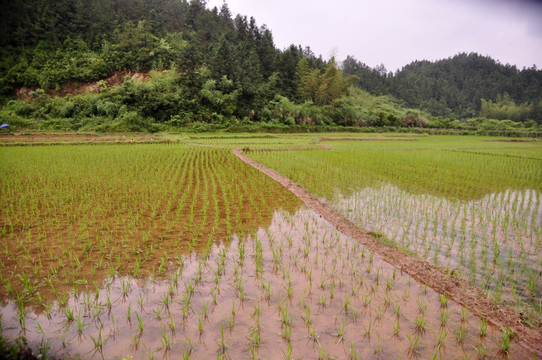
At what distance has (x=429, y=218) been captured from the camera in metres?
5.43

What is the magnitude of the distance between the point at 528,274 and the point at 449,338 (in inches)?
74.2

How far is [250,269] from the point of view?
360 cm

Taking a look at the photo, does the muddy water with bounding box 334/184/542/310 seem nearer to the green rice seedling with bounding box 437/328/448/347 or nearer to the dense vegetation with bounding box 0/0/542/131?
the green rice seedling with bounding box 437/328/448/347

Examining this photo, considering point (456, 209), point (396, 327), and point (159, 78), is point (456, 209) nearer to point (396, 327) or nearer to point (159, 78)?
point (396, 327)

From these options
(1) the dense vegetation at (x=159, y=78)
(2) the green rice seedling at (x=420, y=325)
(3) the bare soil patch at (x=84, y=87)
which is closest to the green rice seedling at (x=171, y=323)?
(2) the green rice seedling at (x=420, y=325)

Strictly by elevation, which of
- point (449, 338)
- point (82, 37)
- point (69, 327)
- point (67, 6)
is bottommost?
point (449, 338)

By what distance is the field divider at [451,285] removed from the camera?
256 centimetres

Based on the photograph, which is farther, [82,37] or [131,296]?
[82,37]

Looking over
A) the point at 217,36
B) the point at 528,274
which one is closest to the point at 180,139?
the point at 528,274

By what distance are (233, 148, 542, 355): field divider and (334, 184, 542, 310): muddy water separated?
207mm

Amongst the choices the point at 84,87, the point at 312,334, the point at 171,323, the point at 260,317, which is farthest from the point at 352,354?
the point at 84,87

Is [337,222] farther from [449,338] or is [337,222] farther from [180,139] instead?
[180,139]

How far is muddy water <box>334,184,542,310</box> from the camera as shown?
348 cm

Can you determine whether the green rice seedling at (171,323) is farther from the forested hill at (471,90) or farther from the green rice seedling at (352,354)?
the forested hill at (471,90)
